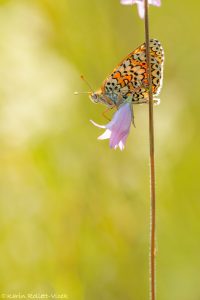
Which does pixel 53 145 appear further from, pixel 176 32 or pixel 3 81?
pixel 176 32

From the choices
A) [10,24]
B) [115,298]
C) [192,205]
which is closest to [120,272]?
[115,298]

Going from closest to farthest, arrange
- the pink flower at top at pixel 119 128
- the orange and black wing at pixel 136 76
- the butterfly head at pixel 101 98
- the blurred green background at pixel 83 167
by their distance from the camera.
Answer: the orange and black wing at pixel 136 76, the pink flower at top at pixel 119 128, the butterfly head at pixel 101 98, the blurred green background at pixel 83 167

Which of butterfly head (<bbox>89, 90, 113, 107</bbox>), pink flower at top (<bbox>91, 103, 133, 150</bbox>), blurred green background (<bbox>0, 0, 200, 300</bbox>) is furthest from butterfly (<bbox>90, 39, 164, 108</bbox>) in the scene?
blurred green background (<bbox>0, 0, 200, 300</bbox>)

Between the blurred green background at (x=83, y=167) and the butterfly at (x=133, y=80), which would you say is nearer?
the butterfly at (x=133, y=80)

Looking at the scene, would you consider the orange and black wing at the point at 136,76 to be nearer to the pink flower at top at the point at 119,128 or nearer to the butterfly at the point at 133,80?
the butterfly at the point at 133,80

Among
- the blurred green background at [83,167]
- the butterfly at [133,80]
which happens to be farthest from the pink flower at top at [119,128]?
the blurred green background at [83,167]

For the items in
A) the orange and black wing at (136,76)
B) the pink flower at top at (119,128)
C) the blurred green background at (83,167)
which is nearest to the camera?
the orange and black wing at (136,76)

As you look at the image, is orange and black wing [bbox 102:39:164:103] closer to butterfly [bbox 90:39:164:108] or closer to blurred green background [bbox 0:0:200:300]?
butterfly [bbox 90:39:164:108]
